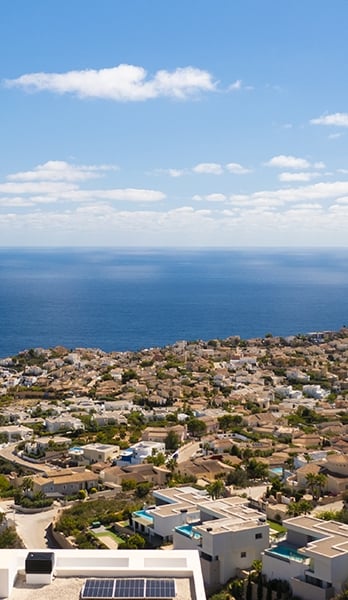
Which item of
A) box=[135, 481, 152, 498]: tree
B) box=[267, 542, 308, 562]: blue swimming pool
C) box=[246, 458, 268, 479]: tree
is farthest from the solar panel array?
box=[246, 458, 268, 479]: tree

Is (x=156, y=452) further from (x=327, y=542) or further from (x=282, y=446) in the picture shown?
(x=327, y=542)

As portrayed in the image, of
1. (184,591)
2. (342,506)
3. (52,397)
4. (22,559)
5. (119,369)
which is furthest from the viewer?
(119,369)

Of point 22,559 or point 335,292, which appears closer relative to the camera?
point 22,559

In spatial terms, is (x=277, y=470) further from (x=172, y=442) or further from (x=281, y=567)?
(x=281, y=567)

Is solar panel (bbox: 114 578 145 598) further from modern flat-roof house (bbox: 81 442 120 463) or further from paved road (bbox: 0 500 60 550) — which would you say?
modern flat-roof house (bbox: 81 442 120 463)

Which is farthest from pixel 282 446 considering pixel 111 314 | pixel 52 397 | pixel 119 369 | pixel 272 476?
pixel 111 314

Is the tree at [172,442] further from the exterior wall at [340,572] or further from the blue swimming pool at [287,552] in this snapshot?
the exterior wall at [340,572]

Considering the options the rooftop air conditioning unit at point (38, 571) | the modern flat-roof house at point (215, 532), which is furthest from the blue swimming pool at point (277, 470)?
the rooftop air conditioning unit at point (38, 571)
